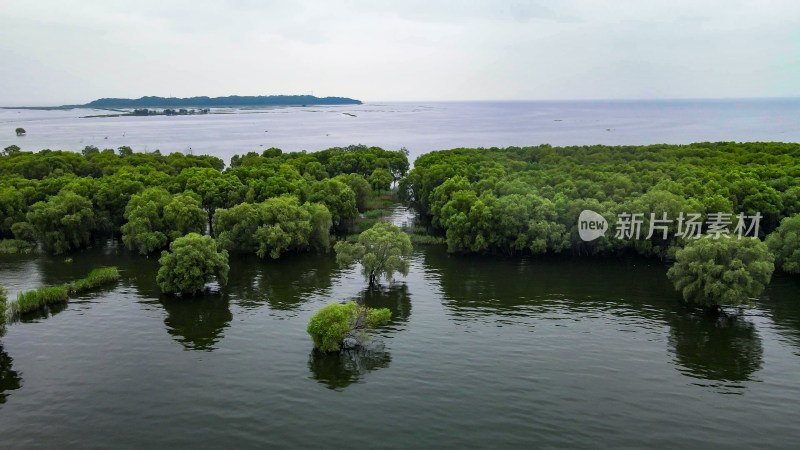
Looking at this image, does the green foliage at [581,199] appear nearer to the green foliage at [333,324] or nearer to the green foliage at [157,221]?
A: the green foliage at [333,324]

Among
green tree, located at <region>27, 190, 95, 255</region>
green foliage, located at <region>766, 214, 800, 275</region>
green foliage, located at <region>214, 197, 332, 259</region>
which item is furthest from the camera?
green tree, located at <region>27, 190, 95, 255</region>

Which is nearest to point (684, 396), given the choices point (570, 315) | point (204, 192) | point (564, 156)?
point (570, 315)

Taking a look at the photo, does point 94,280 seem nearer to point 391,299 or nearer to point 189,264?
point 189,264

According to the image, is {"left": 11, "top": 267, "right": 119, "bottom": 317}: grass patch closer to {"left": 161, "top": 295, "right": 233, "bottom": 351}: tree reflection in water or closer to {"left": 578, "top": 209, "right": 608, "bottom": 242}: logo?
{"left": 161, "top": 295, "right": 233, "bottom": 351}: tree reflection in water

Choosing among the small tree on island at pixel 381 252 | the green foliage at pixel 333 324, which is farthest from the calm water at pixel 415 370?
the small tree on island at pixel 381 252

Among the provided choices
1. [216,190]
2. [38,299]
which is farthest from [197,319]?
[216,190]

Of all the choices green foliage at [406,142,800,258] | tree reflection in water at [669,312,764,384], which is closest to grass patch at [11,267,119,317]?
green foliage at [406,142,800,258]
